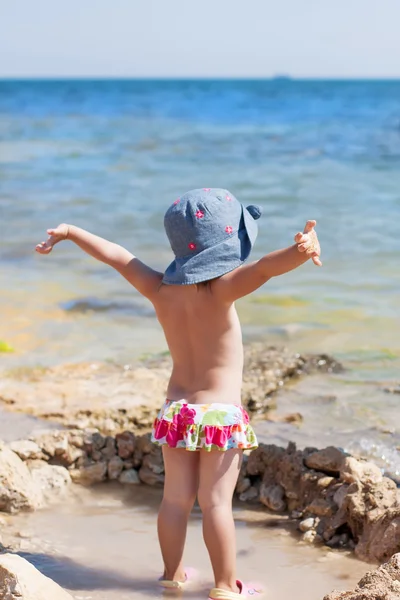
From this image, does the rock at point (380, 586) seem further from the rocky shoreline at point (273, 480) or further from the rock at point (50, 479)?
the rock at point (50, 479)

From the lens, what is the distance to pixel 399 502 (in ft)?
9.71

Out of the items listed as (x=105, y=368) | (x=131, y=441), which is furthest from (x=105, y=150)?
(x=131, y=441)

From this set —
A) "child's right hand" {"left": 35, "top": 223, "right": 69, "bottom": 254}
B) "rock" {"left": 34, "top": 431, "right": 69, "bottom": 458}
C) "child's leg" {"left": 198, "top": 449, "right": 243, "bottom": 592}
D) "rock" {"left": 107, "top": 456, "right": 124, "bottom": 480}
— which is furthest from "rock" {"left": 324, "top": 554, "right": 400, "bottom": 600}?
"rock" {"left": 34, "top": 431, "right": 69, "bottom": 458}

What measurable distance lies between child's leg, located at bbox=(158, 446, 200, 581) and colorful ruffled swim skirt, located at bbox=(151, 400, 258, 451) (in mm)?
67

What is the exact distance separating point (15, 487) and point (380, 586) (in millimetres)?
1594

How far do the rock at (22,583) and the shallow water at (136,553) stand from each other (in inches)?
19.8

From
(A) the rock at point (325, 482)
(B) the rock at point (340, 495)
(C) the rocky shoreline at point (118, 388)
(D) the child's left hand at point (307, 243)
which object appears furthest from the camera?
(C) the rocky shoreline at point (118, 388)

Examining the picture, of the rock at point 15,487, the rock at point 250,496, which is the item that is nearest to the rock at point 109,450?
the rock at point 15,487

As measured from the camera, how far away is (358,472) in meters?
3.10

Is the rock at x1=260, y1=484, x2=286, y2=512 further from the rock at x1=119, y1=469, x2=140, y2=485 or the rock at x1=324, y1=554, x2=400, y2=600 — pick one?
the rock at x1=324, y1=554, x2=400, y2=600

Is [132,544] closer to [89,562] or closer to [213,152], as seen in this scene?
[89,562]

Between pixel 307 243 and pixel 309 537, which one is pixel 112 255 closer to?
pixel 307 243

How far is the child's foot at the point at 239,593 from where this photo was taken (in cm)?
261

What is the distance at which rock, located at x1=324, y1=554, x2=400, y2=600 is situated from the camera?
Answer: 2018 millimetres
